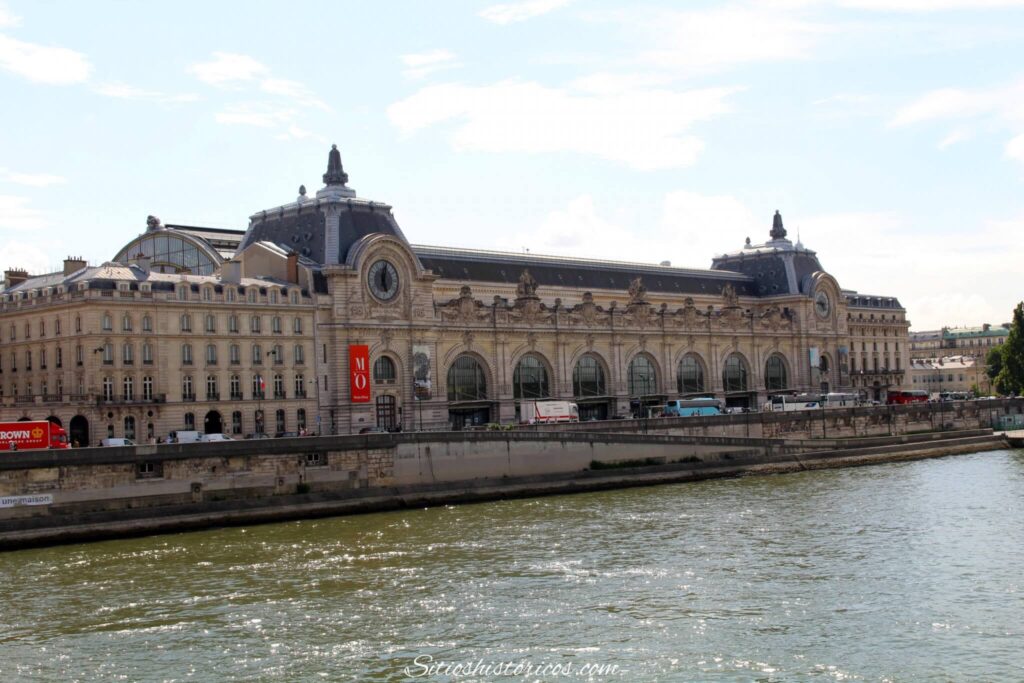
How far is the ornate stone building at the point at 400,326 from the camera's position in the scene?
227 ft

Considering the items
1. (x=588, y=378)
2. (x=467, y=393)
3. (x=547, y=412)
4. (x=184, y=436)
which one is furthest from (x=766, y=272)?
(x=184, y=436)

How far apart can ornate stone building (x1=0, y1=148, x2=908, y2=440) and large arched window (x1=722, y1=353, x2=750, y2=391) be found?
172 millimetres

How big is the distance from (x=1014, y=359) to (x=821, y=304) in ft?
57.9

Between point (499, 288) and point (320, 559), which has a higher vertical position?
point (499, 288)

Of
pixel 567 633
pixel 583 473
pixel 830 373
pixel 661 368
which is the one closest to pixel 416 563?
pixel 567 633

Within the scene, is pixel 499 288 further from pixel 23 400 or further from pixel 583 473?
pixel 23 400

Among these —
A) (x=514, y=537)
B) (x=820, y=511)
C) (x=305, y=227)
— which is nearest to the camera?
(x=514, y=537)

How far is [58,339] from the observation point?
68.7 m

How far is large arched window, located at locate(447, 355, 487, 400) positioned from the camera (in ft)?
280

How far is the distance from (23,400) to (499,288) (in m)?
37.6

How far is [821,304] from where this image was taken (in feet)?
389

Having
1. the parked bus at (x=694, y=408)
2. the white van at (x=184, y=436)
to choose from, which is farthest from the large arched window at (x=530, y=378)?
the white van at (x=184, y=436)

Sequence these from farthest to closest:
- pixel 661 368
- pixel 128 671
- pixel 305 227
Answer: pixel 661 368
pixel 305 227
pixel 128 671

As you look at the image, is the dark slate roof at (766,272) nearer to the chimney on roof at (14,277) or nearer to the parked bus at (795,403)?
the parked bus at (795,403)
